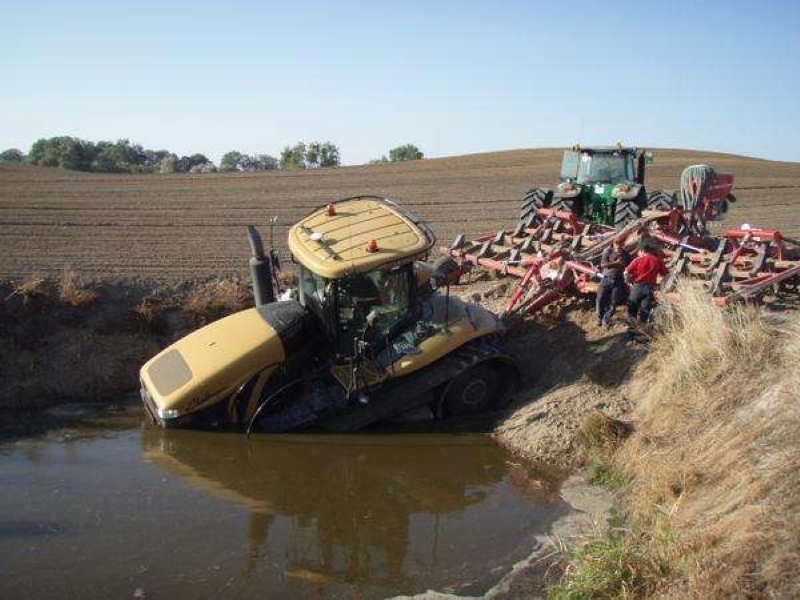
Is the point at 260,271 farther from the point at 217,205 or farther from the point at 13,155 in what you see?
the point at 13,155

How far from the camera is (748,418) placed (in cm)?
612

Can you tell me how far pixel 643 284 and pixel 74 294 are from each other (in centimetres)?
803

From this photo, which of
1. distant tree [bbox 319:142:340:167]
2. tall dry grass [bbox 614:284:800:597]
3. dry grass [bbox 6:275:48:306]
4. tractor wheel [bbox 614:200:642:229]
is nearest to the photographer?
tall dry grass [bbox 614:284:800:597]

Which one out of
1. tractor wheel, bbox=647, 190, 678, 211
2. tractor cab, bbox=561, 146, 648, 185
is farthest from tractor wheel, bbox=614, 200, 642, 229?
tractor cab, bbox=561, 146, 648, 185

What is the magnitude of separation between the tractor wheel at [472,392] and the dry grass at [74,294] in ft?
19.1

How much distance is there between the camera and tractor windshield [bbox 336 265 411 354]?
809 cm

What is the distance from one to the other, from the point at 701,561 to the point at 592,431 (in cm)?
291

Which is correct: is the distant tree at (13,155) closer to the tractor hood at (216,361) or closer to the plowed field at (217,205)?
the plowed field at (217,205)

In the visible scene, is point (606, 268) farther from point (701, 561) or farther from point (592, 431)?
point (701, 561)

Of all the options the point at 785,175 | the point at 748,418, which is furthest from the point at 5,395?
the point at 785,175

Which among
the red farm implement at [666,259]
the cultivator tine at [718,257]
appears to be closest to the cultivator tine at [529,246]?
the red farm implement at [666,259]

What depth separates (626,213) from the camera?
498 inches

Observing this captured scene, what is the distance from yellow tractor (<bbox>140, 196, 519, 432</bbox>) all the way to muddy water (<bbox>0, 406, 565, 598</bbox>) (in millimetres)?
416

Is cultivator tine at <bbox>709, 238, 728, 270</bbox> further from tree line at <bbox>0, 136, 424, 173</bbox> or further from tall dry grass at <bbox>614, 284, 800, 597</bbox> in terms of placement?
tree line at <bbox>0, 136, 424, 173</bbox>
